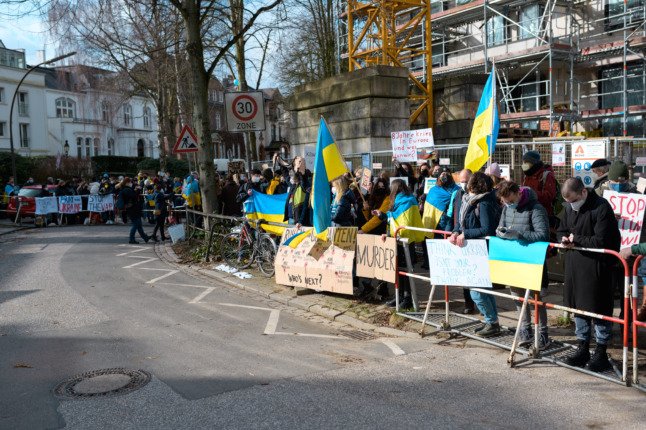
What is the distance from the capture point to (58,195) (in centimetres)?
2328

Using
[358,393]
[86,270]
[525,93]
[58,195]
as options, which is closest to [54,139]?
[58,195]

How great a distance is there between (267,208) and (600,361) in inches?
288

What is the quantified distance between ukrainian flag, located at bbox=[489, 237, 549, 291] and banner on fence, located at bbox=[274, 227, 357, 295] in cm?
268

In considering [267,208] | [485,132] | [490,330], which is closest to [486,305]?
[490,330]

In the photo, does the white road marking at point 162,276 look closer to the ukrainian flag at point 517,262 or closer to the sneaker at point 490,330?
the sneaker at point 490,330

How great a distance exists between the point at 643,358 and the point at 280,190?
27.8 ft

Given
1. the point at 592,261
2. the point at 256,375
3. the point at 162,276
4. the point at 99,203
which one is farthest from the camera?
the point at 99,203

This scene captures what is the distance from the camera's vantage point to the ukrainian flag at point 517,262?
19.8 feet

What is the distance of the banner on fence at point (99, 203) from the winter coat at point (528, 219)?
19.8 m

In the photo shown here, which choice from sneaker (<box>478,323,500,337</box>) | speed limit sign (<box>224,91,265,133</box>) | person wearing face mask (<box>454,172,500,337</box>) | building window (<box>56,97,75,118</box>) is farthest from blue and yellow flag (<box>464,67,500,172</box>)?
building window (<box>56,97,75,118</box>)

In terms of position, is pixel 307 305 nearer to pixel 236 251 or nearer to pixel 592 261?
pixel 236 251

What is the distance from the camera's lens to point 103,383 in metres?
5.77

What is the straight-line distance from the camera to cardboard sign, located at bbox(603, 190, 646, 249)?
6.98 metres

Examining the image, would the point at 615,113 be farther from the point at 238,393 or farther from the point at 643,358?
the point at 238,393
